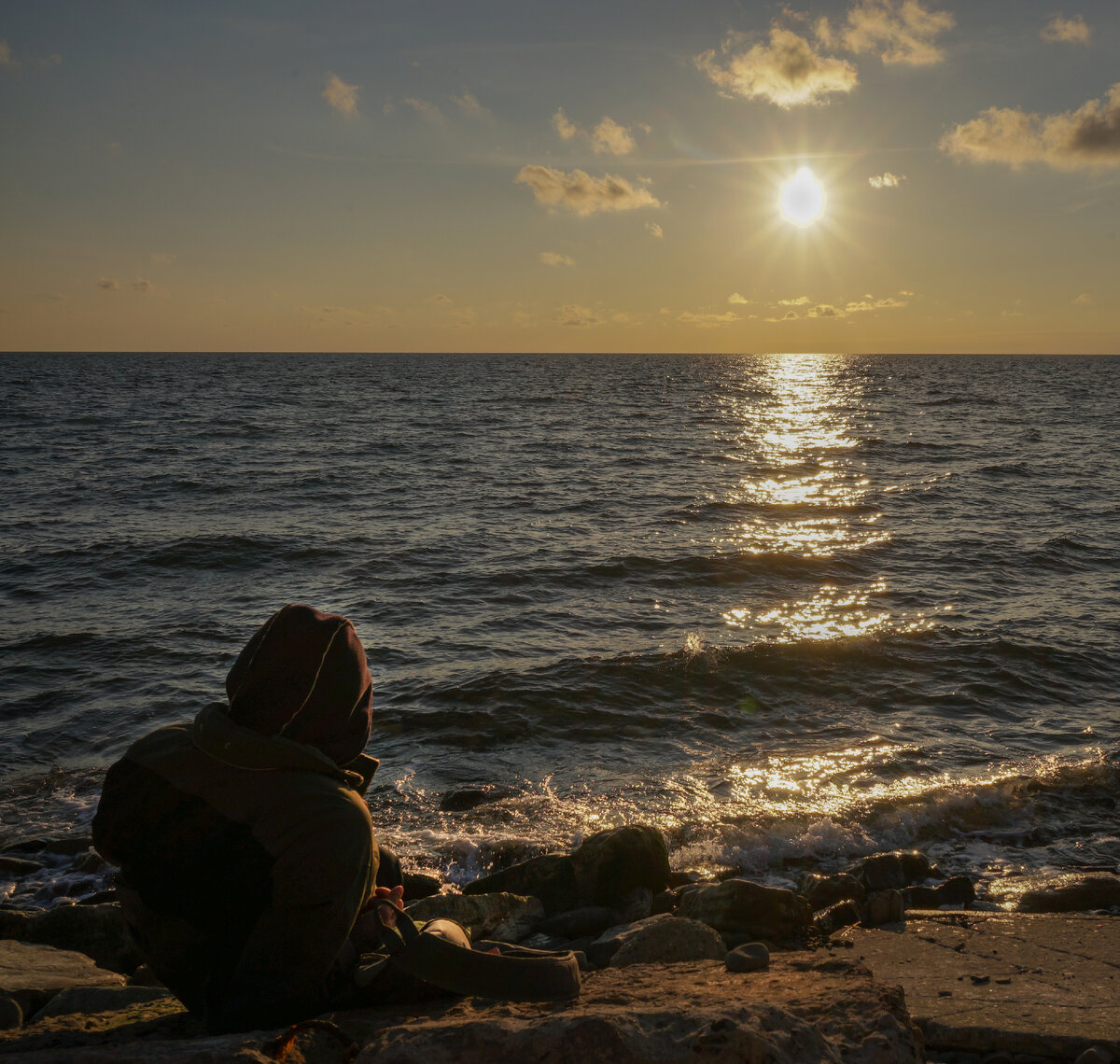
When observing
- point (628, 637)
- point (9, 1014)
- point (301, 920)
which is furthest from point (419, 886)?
point (628, 637)

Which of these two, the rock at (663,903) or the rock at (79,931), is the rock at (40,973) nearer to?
the rock at (79,931)

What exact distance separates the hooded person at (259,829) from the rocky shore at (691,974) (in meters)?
0.20

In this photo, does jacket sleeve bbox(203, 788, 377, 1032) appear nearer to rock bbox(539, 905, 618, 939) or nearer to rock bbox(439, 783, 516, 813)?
rock bbox(539, 905, 618, 939)

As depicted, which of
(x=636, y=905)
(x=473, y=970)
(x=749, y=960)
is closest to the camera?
(x=473, y=970)

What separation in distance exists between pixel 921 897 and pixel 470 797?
3.86 m

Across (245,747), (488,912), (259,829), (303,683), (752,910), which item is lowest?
(488,912)

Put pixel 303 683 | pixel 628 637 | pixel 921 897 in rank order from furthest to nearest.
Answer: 1. pixel 628 637
2. pixel 921 897
3. pixel 303 683

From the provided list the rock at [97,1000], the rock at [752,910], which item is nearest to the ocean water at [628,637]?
the rock at [752,910]

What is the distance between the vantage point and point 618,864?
237 inches

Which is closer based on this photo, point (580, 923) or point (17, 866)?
point (580, 923)

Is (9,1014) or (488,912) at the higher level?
(9,1014)

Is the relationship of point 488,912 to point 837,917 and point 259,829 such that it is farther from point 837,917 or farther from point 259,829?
point 259,829

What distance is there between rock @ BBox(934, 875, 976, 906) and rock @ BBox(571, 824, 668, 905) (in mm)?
1913

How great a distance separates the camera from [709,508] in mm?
22000
